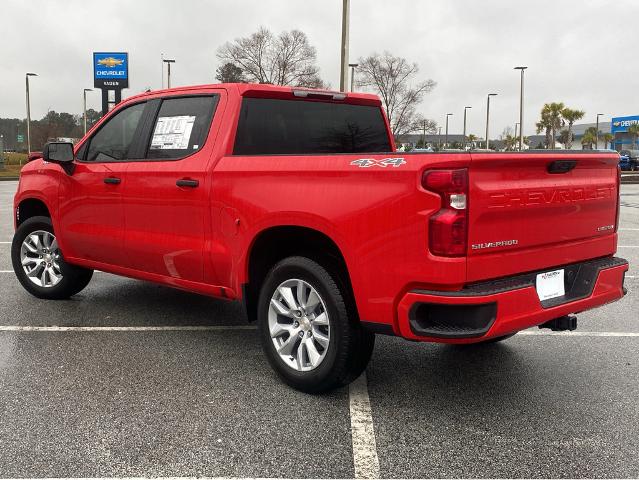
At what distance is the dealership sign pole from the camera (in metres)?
41.1

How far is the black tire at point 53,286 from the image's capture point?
609cm

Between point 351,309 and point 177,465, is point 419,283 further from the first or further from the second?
point 177,465

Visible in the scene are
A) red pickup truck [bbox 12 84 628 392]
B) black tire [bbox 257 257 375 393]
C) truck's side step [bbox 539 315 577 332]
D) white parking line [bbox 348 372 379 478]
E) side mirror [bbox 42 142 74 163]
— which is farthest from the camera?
side mirror [bbox 42 142 74 163]

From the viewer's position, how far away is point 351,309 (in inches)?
145

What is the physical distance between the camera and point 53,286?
6191 mm

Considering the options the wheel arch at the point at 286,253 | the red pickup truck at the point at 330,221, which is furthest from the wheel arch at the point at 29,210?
the wheel arch at the point at 286,253

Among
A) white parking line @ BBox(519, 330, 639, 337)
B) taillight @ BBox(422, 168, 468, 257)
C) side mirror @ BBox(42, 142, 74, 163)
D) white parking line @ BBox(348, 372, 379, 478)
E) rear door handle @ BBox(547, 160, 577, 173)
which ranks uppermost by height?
side mirror @ BBox(42, 142, 74, 163)

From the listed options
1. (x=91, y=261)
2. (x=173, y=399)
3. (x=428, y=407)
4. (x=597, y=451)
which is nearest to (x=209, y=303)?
(x=91, y=261)

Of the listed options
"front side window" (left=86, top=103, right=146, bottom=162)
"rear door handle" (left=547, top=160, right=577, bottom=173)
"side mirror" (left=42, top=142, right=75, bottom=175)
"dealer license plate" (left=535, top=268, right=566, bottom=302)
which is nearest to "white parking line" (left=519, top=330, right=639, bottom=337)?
"dealer license plate" (left=535, top=268, right=566, bottom=302)

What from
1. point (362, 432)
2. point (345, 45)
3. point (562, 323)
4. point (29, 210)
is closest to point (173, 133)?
point (29, 210)

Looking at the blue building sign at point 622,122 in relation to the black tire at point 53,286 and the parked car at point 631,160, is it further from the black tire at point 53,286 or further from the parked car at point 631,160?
the black tire at point 53,286

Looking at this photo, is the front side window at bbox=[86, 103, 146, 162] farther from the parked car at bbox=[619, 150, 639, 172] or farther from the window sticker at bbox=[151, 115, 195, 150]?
the parked car at bbox=[619, 150, 639, 172]

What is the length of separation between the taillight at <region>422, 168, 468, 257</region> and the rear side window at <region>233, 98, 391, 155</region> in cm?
175

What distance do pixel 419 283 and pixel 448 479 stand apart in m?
0.90
